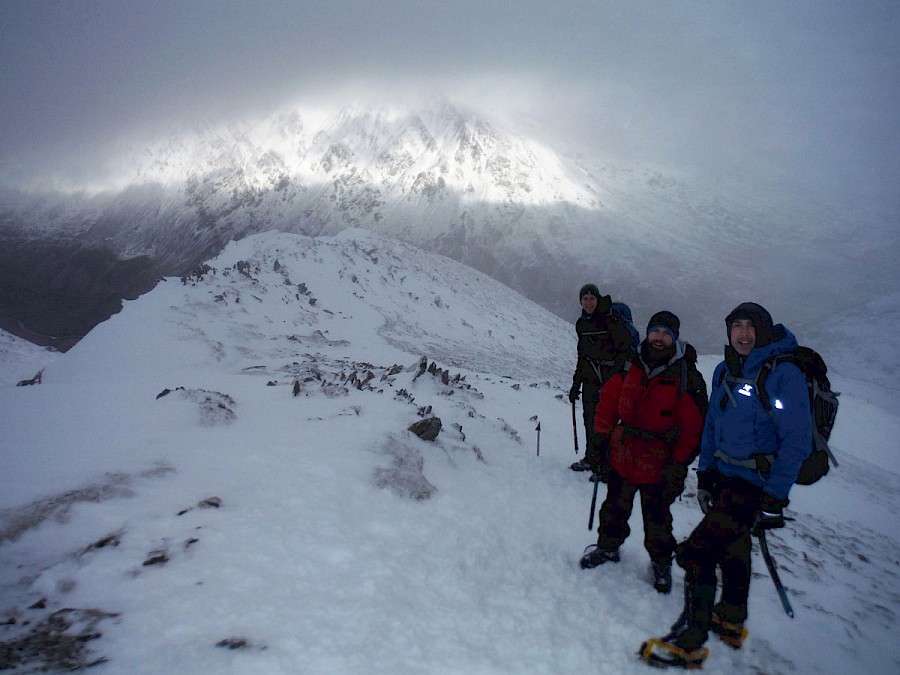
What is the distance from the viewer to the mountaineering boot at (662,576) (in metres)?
4.67

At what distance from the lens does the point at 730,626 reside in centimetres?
402

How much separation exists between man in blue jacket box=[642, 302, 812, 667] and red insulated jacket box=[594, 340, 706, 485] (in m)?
0.20

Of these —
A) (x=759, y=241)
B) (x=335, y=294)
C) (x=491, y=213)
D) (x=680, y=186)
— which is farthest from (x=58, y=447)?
(x=680, y=186)

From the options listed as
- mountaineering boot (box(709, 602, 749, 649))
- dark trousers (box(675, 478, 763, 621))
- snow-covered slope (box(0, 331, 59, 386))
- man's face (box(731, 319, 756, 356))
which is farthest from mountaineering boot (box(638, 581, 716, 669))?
snow-covered slope (box(0, 331, 59, 386))

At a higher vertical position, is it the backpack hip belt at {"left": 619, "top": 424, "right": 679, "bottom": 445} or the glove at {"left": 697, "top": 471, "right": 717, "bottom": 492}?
the backpack hip belt at {"left": 619, "top": 424, "right": 679, "bottom": 445}

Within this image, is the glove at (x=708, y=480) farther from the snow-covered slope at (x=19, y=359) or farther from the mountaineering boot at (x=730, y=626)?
the snow-covered slope at (x=19, y=359)

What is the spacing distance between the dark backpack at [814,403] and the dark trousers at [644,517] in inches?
53.6

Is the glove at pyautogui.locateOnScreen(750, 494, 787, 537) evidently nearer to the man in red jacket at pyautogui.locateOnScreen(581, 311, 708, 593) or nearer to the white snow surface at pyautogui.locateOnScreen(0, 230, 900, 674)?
the man in red jacket at pyautogui.locateOnScreen(581, 311, 708, 593)

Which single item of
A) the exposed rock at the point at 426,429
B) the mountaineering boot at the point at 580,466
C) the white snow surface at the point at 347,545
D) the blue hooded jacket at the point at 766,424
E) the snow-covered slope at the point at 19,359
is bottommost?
the snow-covered slope at the point at 19,359

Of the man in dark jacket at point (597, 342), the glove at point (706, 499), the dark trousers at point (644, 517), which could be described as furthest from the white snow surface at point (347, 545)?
the man in dark jacket at point (597, 342)

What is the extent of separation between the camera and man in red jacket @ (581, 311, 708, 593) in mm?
4445

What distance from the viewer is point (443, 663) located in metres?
3.33

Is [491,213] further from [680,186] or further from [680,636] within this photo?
[680,636]

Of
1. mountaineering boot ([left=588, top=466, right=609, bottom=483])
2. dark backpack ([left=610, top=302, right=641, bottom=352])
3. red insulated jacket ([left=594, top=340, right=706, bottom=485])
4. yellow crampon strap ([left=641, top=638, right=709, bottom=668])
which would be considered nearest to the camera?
yellow crampon strap ([left=641, top=638, right=709, bottom=668])
